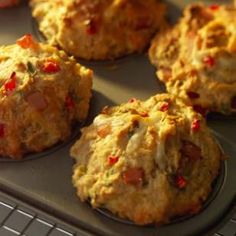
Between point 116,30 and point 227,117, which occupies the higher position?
point 116,30

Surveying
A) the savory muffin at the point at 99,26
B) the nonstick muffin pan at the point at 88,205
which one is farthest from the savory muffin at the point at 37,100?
the savory muffin at the point at 99,26

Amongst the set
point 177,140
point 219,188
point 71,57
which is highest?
point 71,57

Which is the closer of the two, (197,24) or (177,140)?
(177,140)

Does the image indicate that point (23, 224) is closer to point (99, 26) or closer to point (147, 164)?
point (147, 164)

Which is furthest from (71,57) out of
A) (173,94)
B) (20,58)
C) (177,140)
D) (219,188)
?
(219,188)

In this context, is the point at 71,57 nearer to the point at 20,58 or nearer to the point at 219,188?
the point at 20,58

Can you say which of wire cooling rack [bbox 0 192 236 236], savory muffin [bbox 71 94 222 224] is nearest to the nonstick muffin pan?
savory muffin [bbox 71 94 222 224]
